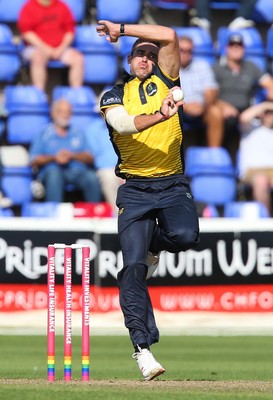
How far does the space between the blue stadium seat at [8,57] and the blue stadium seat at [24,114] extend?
396mm

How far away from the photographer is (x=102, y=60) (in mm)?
16562

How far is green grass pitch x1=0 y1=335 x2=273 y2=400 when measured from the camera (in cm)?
642

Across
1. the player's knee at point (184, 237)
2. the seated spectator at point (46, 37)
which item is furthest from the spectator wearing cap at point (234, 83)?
the player's knee at point (184, 237)

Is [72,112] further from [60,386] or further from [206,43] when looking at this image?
[60,386]

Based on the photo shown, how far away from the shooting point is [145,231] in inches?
292

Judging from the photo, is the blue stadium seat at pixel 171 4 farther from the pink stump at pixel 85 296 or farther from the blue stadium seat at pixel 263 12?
the pink stump at pixel 85 296

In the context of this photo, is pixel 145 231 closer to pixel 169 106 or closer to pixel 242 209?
pixel 169 106

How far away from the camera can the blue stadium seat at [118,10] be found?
55.7 ft

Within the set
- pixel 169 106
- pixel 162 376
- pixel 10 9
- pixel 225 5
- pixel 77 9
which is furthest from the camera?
pixel 225 5

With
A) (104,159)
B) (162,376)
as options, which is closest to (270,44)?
(104,159)

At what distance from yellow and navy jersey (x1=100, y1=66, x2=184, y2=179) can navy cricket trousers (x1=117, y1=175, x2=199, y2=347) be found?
0.27 feet

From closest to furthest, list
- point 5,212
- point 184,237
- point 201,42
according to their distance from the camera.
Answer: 1. point 184,237
2. point 5,212
3. point 201,42

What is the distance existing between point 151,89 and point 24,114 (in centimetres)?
847

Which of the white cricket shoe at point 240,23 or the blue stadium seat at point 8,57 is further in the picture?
the white cricket shoe at point 240,23
